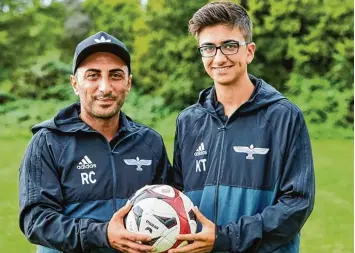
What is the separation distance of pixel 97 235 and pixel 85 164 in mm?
550

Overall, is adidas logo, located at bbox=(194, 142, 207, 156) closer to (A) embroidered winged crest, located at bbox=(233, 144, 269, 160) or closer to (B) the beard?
(A) embroidered winged crest, located at bbox=(233, 144, 269, 160)

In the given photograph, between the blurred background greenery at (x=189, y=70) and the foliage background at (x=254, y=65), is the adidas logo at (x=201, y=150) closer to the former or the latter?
the blurred background greenery at (x=189, y=70)

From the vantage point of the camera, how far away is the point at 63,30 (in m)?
30.0

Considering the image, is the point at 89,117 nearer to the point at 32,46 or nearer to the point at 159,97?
the point at 159,97

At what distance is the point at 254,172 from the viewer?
12.2 feet

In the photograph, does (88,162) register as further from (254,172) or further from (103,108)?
(254,172)

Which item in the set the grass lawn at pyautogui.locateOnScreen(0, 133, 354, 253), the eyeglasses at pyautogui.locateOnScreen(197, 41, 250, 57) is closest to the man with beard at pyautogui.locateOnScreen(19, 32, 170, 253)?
the eyeglasses at pyautogui.locateOnScreen(197, 41, 250, 57)

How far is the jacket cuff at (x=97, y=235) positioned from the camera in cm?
347

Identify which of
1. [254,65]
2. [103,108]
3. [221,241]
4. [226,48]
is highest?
[254,65]

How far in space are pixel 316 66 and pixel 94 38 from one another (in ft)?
54.3

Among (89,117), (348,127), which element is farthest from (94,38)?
(348,127)

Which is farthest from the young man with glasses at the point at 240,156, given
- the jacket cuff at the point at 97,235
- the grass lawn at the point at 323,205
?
the grass lawn at the point at 323,205

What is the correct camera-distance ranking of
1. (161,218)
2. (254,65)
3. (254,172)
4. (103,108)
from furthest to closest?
(254,65), (103,108), (254,172), (161,218)

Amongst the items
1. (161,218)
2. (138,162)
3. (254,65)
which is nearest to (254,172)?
(161,218)
